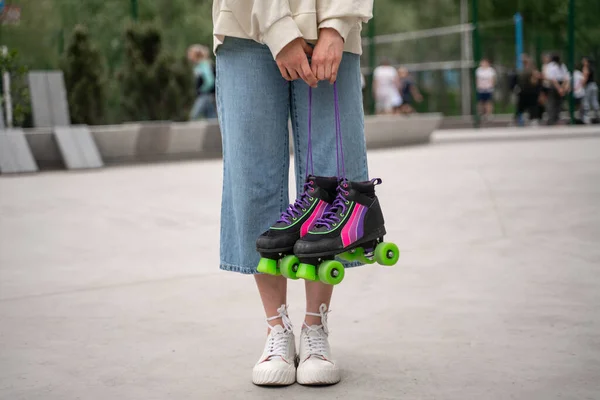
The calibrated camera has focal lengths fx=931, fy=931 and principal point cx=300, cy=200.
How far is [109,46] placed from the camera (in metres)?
16.3

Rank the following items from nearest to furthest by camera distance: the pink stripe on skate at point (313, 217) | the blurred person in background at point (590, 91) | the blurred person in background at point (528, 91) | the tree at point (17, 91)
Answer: the pink stripe on skate at point (313, 217)
the tree at point (17, 91)
the blurred person in background at point (590, 91)
the blurred person in background at point (528, 91)

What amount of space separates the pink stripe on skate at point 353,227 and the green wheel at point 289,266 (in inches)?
5.3

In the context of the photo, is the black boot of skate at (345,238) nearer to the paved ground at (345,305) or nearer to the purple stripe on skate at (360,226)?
the purple stripe on skate at (360,226)

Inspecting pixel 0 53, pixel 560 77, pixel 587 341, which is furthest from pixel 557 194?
pixel 560 77

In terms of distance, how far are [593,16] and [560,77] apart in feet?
4.27

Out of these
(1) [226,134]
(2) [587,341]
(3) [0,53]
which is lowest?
(2) [587,341]

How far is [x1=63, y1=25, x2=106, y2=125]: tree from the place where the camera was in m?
12.9

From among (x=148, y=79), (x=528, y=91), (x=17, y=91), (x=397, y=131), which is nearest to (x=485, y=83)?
(x=528, y=91)

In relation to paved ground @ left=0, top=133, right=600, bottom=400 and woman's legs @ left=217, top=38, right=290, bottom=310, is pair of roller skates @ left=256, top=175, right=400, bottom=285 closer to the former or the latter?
woman's legs @ left=217, top=38, right=290, bottom=310

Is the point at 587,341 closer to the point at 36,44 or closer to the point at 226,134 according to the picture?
the point at 226,134

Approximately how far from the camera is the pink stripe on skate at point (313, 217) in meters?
2.44

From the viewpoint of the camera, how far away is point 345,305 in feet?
11.8

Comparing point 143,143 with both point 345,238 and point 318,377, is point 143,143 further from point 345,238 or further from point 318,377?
point 345,238

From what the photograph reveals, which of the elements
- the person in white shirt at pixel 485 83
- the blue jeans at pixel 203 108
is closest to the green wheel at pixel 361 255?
the blue jeans at pixel 203 108
